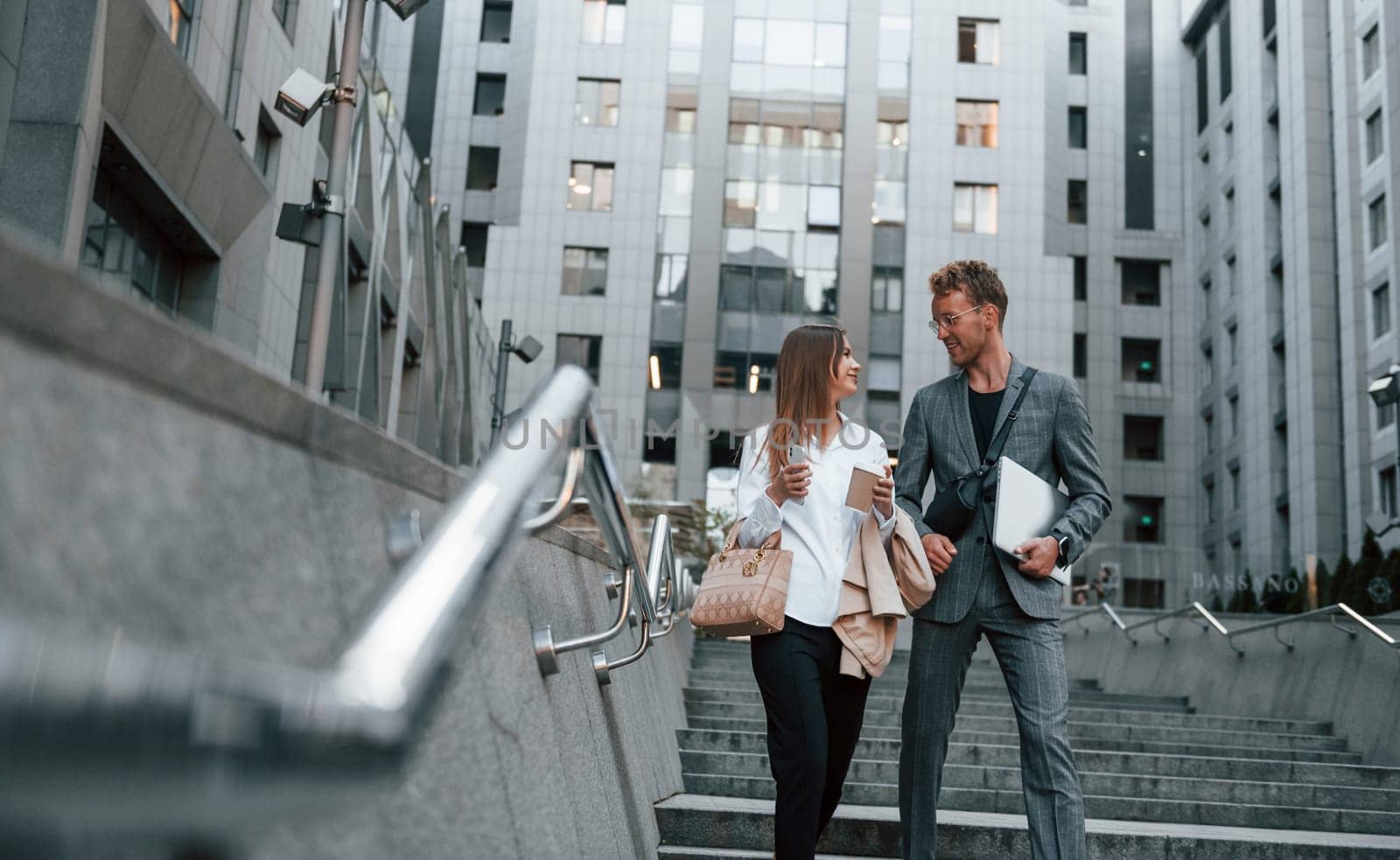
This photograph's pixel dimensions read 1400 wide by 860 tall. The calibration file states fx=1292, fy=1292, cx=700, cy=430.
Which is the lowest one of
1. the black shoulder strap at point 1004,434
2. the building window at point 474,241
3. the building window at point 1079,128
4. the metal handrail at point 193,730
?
the metal handrail at point 193,730

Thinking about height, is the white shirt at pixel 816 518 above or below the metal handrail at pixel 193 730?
above

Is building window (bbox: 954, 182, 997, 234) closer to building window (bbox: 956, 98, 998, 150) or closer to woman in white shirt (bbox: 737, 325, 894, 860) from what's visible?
building window (bbox: 956, 98, 998, 150)

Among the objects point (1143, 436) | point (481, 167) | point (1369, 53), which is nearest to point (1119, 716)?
point (1369, 53)

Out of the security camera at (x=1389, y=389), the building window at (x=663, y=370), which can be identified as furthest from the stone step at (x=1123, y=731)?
the building window at (x=663, y=370)

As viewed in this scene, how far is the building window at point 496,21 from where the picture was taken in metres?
44.3

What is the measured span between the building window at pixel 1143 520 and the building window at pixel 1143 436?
1.78 metres

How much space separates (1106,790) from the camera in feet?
21.0

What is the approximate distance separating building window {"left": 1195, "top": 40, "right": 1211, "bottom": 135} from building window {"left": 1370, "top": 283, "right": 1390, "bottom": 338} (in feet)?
51.7

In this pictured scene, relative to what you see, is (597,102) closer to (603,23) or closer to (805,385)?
(603,23)

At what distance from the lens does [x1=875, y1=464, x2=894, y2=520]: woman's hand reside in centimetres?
390

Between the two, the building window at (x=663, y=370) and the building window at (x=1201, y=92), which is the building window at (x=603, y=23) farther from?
the building window at (x=1201, y=92)

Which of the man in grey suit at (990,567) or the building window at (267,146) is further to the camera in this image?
the building window at (267,146)

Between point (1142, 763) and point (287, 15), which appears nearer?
point (1142, 763)

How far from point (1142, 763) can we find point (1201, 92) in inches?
1953
